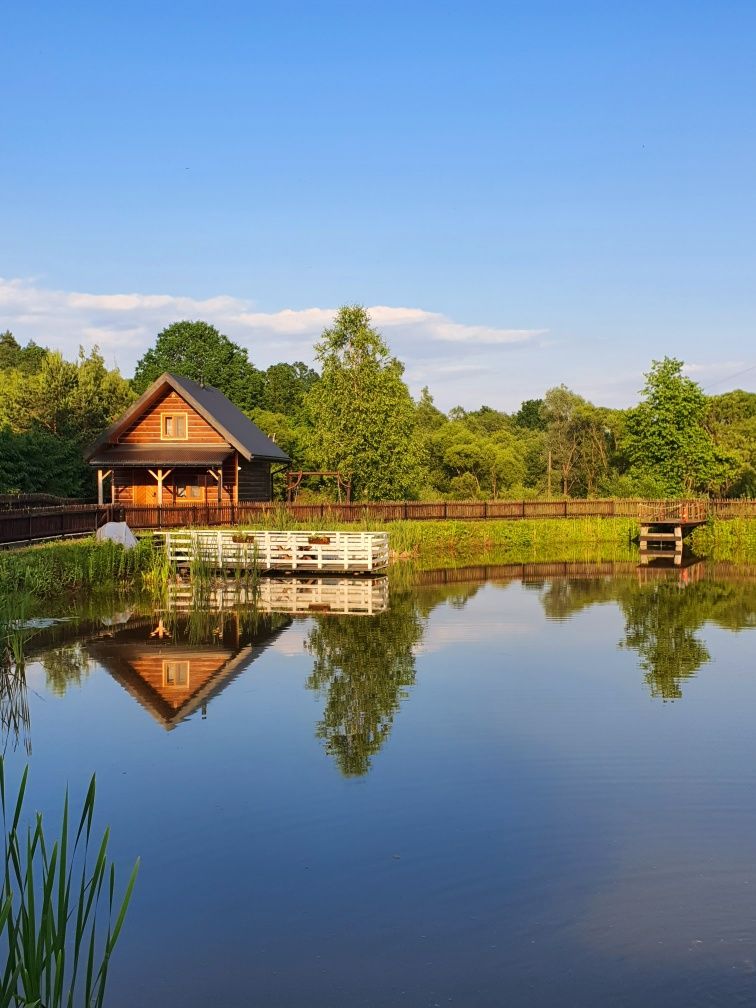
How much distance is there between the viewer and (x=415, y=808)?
9492mm

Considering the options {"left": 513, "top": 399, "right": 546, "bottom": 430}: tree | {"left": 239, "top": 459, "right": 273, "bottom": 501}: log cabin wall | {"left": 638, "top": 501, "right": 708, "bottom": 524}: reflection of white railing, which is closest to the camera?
{"left": 638, "top": 501, "right": 708, "bottom": 524}: reflection of white railing

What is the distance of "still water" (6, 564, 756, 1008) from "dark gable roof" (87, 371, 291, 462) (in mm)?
21507

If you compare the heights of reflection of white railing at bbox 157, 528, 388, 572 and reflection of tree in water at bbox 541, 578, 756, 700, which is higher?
reflection of white railing at bbox 157, 528, 388, 572

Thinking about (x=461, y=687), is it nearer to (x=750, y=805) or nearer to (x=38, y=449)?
(x=750, y=805)

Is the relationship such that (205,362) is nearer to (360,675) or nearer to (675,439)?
(675,439)

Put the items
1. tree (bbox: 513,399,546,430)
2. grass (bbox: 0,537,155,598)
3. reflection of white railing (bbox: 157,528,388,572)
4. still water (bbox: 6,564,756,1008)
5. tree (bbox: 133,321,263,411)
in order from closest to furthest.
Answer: still water (bbox: 6,564,756,1008) → grass (bbox: 0,537,155,598) → reflection of white railing (bbox: 157,528,388,572) → tree (bbox: 133,321,263,411) → tree (bbox: 513,399,546,430)

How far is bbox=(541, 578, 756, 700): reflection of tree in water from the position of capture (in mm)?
16812

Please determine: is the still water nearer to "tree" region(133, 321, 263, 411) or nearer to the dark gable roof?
the dark gable roof

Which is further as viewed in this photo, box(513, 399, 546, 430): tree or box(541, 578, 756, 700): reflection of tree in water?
box(513, 399, 546, 430): tree

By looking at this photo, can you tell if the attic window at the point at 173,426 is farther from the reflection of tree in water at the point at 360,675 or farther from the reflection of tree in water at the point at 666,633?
the reflection of tree in water at the point at 666,633

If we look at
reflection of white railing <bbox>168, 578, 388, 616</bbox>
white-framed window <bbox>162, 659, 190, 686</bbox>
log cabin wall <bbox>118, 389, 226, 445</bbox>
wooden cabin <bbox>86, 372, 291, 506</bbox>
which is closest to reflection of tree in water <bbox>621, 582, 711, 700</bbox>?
reflection of white railing <bbox>168, 578, 388, 616</bbox>

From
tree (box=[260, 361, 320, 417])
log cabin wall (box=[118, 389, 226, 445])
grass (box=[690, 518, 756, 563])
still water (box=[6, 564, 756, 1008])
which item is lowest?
still water (box=[6, 564, 756, 1008])

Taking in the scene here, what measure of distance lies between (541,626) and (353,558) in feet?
35.5

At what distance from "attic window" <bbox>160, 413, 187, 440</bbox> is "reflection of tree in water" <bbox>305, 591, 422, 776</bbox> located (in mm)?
21520
